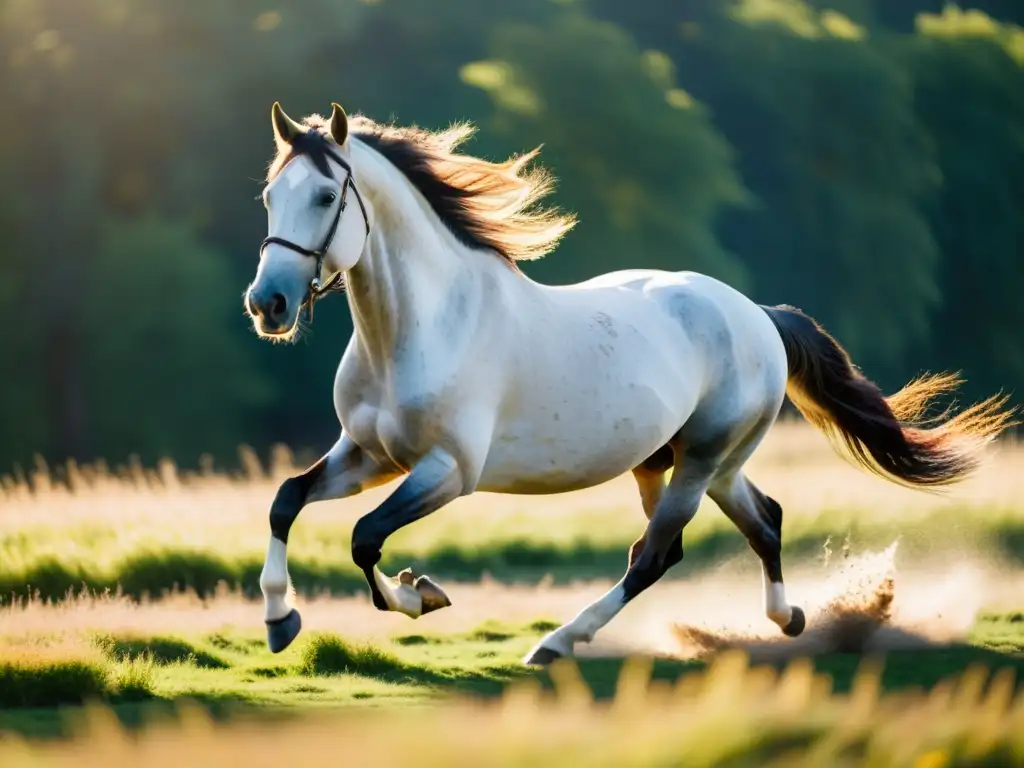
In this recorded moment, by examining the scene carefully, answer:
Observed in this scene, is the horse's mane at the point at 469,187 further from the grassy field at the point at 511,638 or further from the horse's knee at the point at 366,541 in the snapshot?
the grassy field at the point at 511,638

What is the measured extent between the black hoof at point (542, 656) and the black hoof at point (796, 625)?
1.35 metres

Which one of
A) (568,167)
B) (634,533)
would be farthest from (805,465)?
(568,167)

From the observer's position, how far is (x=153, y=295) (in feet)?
87.7

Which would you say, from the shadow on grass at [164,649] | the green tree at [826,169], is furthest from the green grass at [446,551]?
the green tree at [826,169]

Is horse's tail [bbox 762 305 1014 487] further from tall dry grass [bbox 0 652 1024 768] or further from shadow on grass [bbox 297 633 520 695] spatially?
tall dry grass [bbox 0 652 1024 768]

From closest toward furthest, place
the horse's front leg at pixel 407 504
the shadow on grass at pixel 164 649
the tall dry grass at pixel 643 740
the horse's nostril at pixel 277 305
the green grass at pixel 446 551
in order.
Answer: the tall dry grass at pixel 643 740
the horse's nostril at pixel 277 305
the horse's front leg at pixel 407 504
the shadow on grass at pixel 164 649
the green grass at pixel 446 551

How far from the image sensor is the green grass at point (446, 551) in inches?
396

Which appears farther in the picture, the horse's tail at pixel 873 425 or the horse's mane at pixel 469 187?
the horse's tail at pixel 873 425

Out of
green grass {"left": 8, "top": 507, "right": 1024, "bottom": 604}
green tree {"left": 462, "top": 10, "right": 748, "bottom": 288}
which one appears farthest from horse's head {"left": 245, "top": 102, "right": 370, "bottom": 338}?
green tree {"left": 462, "top": 10, "right": 748, "bottom": 288}

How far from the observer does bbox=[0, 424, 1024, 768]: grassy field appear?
3916 millimetres

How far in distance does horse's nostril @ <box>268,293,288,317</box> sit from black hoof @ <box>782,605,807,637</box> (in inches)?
125

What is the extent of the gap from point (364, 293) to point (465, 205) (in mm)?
704

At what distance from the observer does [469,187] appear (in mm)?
6918

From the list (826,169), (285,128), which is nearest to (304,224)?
(285,128)
